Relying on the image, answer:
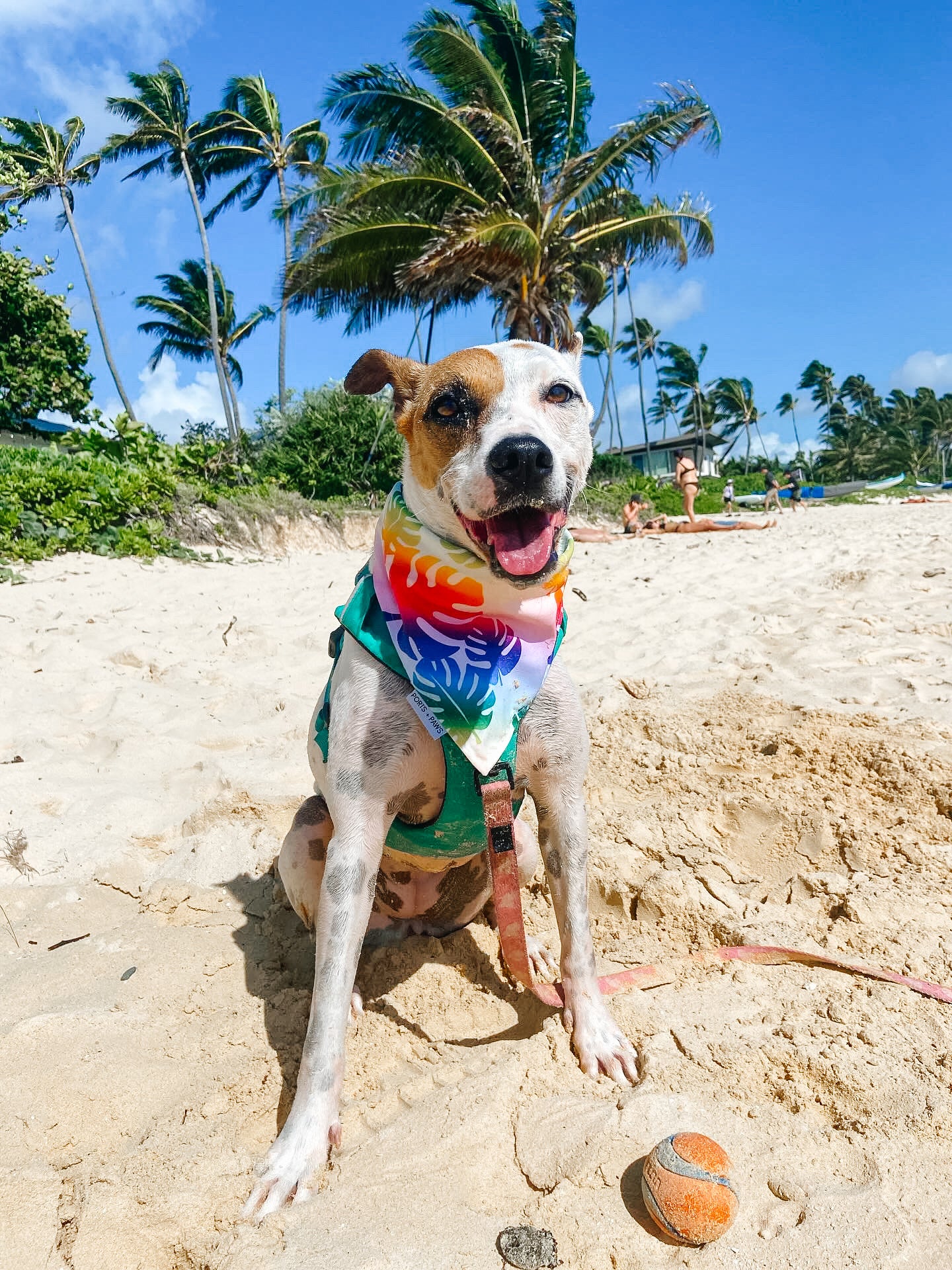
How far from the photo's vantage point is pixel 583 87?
1590cm

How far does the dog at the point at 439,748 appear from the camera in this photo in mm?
1921

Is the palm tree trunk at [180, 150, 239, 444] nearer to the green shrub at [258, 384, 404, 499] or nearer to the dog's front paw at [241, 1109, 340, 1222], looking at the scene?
the green shrub at [258, 384, 404, 499]

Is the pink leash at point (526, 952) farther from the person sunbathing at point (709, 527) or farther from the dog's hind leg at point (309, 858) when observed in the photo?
the person sunbathing at point (709, 527)

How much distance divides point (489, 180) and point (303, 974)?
16.2 meters

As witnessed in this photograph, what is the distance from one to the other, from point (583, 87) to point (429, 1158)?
19.4 m

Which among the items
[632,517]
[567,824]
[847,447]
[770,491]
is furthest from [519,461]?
[847,447]

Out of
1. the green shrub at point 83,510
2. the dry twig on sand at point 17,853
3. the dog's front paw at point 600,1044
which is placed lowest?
the dog's front paw at point 600,1044

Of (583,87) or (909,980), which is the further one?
(583,87)

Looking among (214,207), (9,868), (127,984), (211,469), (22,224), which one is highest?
(214,207)

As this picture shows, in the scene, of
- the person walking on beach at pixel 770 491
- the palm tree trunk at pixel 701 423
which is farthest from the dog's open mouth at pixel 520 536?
the palm tree trunk at pixel 701 423

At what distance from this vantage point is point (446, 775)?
209 cm

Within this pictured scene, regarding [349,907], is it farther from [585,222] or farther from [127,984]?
[585,222]

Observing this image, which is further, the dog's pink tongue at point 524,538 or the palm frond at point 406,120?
the palm frond at point 406,120

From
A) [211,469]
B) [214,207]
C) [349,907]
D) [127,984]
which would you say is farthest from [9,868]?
[214,207]
